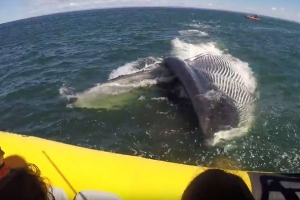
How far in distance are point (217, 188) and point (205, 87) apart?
939 centimetres

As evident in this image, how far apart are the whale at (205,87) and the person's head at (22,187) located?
7473 millimetres

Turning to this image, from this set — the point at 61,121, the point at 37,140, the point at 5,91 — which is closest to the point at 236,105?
the point at 61,121

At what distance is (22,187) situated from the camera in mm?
2111

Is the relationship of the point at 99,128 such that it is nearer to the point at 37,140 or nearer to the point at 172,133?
the point at 172,133

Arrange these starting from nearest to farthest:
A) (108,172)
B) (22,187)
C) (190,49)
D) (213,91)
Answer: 1. (22,187)
2. (108,172)
3. (213,91)
4. (190,49)

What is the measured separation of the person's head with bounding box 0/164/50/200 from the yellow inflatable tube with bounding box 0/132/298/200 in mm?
2540

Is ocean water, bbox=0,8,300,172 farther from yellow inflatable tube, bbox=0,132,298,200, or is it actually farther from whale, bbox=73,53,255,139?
yellow inflatable tube, bbox=0,132,298,200

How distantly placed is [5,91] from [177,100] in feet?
28.1

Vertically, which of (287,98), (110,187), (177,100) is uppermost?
(110,187)

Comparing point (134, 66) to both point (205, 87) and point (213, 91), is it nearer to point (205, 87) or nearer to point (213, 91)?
point (205, 87)

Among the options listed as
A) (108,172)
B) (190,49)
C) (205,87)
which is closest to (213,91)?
(205,87)

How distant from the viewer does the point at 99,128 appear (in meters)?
10.6

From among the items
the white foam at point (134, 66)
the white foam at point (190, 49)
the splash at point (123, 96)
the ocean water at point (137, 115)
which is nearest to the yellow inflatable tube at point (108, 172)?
the ocean water at point (137, 115)

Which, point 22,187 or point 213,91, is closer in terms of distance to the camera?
point 22,187
